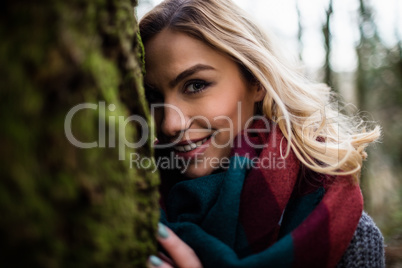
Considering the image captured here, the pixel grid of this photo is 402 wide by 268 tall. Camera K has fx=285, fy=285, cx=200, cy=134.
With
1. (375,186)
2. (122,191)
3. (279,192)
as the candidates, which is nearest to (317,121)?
(279,192)

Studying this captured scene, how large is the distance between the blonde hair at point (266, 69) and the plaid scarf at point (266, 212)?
14 centimetres

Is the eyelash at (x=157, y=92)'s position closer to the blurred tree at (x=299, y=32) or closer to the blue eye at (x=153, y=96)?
the blue eye at (x=153, y=96)

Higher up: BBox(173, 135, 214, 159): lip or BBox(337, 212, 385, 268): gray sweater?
BBox(173, 135, 214, 159): lip

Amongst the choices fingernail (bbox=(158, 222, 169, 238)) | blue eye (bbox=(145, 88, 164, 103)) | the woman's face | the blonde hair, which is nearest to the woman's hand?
fingernail (bbox=(158, 222, 169, 238))

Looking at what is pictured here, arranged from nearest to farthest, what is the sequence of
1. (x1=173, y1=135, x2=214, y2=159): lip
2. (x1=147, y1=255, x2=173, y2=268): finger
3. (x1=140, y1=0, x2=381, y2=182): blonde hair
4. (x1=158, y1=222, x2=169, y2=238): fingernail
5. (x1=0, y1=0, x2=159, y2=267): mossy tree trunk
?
1. (x1=0, y1=0, x2=159, y2=267): mossy tree trunk
2. (x1=147, y1=255, x2=173, y2=268): finger
3. (x1=158, y1=222, x2=169, y2=238): fingernail
4. (x1=140, y1=0, x2=381, y2=182): blonde hair
5. (x1=173, y1=135, x2=214, y2=159): lip

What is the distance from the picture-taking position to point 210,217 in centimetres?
134

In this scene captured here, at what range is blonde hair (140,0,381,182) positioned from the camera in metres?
1.59

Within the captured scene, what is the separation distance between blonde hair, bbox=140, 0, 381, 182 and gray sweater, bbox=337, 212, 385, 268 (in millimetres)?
354

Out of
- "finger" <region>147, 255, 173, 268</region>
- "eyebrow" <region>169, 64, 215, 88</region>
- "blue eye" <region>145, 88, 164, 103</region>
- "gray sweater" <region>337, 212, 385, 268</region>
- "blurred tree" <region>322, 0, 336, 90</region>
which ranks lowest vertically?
"finger" <region>147, 255, 173, 268</region>

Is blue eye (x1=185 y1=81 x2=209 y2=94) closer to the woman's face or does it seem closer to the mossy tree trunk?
the woman's face

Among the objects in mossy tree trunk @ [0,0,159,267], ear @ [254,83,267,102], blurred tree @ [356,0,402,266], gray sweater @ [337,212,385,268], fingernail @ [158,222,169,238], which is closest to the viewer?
mossy tree trunk @ [0,0,159,267]

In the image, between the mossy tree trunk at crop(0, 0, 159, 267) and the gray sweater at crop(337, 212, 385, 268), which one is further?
the gray sweater at crop(337, 212, 385, 268)

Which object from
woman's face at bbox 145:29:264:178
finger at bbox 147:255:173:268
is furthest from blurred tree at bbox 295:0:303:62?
finger at bbox 147:255:173:268

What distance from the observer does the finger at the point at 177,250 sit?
107 cm
